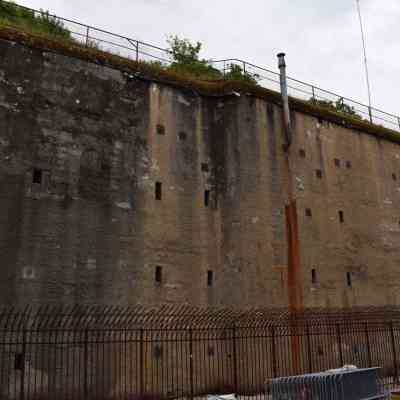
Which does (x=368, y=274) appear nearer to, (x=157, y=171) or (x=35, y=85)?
(x=157, y=171)

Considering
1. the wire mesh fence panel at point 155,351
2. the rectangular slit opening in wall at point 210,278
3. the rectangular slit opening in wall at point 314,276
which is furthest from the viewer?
the rectangular slit opening in wall at point 314,276

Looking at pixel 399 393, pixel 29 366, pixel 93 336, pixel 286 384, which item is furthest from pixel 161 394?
pixel 399 393

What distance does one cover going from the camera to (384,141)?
23547 mm

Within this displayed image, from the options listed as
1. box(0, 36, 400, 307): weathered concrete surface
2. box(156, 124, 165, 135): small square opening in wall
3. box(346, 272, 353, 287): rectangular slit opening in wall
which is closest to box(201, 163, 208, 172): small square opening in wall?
box(0, 36, 400, 307): weathered concrete surface

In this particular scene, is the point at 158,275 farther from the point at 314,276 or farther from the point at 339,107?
the point at 339,107

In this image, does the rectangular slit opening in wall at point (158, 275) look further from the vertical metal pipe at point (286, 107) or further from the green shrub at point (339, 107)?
the green shrub at point (339, 107)

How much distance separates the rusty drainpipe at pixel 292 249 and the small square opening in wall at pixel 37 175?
8.27 metres

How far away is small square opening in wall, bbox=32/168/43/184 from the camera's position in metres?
14.1

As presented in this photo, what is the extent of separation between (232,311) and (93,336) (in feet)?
14.6

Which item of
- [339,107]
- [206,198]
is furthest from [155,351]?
[339,107]

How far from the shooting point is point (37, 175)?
46.4ft

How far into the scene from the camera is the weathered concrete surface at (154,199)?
548 inches

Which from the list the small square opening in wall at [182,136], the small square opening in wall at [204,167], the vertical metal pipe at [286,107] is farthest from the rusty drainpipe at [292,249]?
the small square opening in wall at [182,136]

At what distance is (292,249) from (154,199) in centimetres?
508
